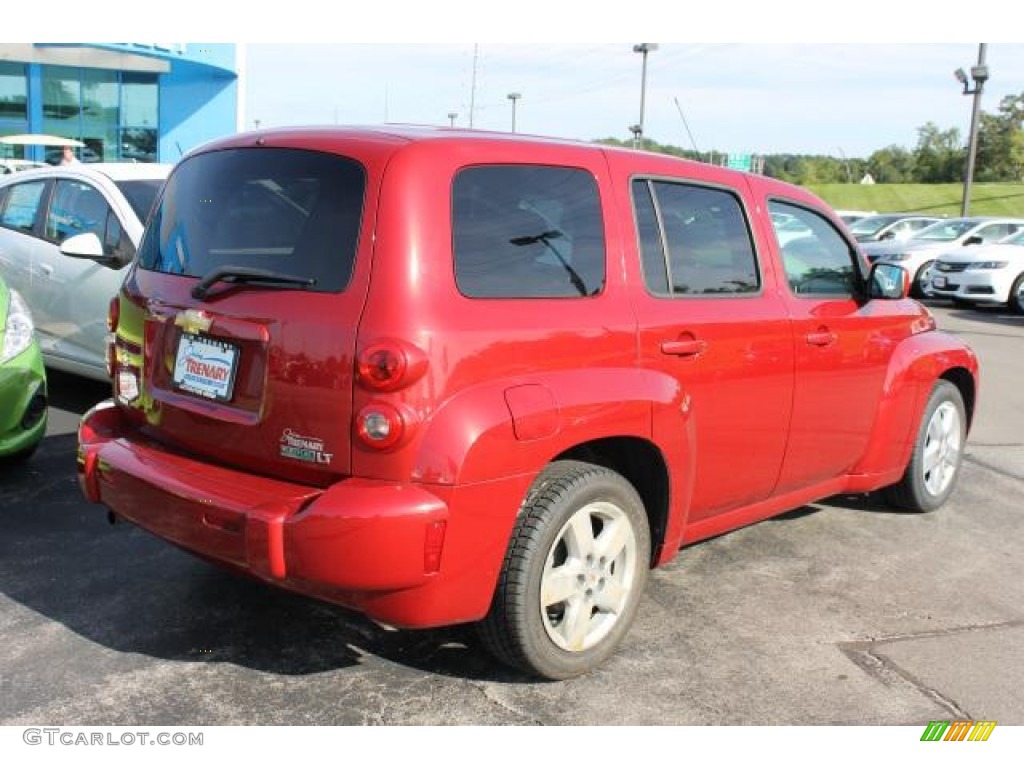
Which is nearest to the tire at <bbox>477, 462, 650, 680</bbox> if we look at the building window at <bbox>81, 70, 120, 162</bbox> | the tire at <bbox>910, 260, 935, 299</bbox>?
the tire at <bbox>910, 260, 935, 299</bbox>

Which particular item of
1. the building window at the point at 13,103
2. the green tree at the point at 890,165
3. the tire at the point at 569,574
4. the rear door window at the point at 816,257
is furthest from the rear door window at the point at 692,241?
the green tree at the point at 890,165

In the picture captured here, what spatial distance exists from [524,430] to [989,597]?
258 cm

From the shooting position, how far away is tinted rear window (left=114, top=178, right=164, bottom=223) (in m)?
6.43

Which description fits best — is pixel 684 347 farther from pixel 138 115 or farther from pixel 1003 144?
pixel 1003 144

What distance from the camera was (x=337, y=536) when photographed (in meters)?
2.83

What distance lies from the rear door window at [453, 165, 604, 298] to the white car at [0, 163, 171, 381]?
3724 millimetres

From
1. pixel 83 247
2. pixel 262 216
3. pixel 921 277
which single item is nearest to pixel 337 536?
pixel 262 216

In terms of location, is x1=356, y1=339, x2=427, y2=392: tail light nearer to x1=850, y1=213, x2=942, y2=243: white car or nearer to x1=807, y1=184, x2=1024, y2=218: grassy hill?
x1=850, y1=213, x2=942, y2=243: white car

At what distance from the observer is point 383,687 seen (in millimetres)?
3314

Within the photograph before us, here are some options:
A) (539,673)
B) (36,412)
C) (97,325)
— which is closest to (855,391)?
(539,673)

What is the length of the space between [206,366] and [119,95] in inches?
1370

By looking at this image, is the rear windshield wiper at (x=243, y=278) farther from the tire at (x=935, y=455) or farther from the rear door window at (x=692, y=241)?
the tire at (x=935, y=455)

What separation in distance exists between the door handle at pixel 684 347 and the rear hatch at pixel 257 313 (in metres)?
1.22

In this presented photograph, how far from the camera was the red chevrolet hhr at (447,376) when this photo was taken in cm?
290
